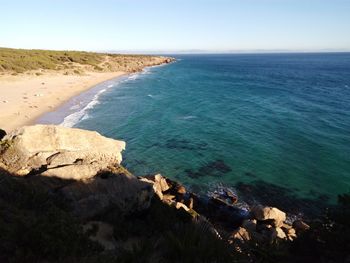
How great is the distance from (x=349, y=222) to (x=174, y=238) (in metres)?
5.86

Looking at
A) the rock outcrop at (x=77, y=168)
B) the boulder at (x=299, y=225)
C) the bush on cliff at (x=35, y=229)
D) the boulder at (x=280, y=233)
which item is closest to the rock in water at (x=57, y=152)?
the rock outcrop at (x=77, y=168)

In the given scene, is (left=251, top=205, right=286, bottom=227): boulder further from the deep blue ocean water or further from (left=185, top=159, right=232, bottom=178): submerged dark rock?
(left=185, top=159, right=232, bottom=178): submerged dark rock

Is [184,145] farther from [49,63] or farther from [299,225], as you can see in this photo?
[49,63]

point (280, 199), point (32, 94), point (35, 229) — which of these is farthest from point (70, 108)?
Answer: point (35, 229)

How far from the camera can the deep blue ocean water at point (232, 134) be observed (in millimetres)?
25875

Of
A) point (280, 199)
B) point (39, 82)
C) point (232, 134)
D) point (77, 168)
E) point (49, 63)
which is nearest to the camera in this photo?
point (77, 168)

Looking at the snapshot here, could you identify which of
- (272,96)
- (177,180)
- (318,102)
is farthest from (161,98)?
(177,180)

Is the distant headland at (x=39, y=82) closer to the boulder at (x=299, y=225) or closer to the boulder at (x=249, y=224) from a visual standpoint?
the boulder at (x=249, y=224)

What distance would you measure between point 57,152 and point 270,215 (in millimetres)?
11608

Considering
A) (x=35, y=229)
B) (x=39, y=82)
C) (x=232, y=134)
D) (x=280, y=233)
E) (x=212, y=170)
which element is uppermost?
(x=35, y=229)

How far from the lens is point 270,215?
1886 cm

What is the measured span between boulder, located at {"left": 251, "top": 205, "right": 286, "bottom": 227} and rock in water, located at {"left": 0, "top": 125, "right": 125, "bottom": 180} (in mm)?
8690

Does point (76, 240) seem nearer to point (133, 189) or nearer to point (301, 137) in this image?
point (133, 189)

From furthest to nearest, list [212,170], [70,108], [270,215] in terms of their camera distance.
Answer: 1. [70,108]
2. [212,170]
3. [270,215]
